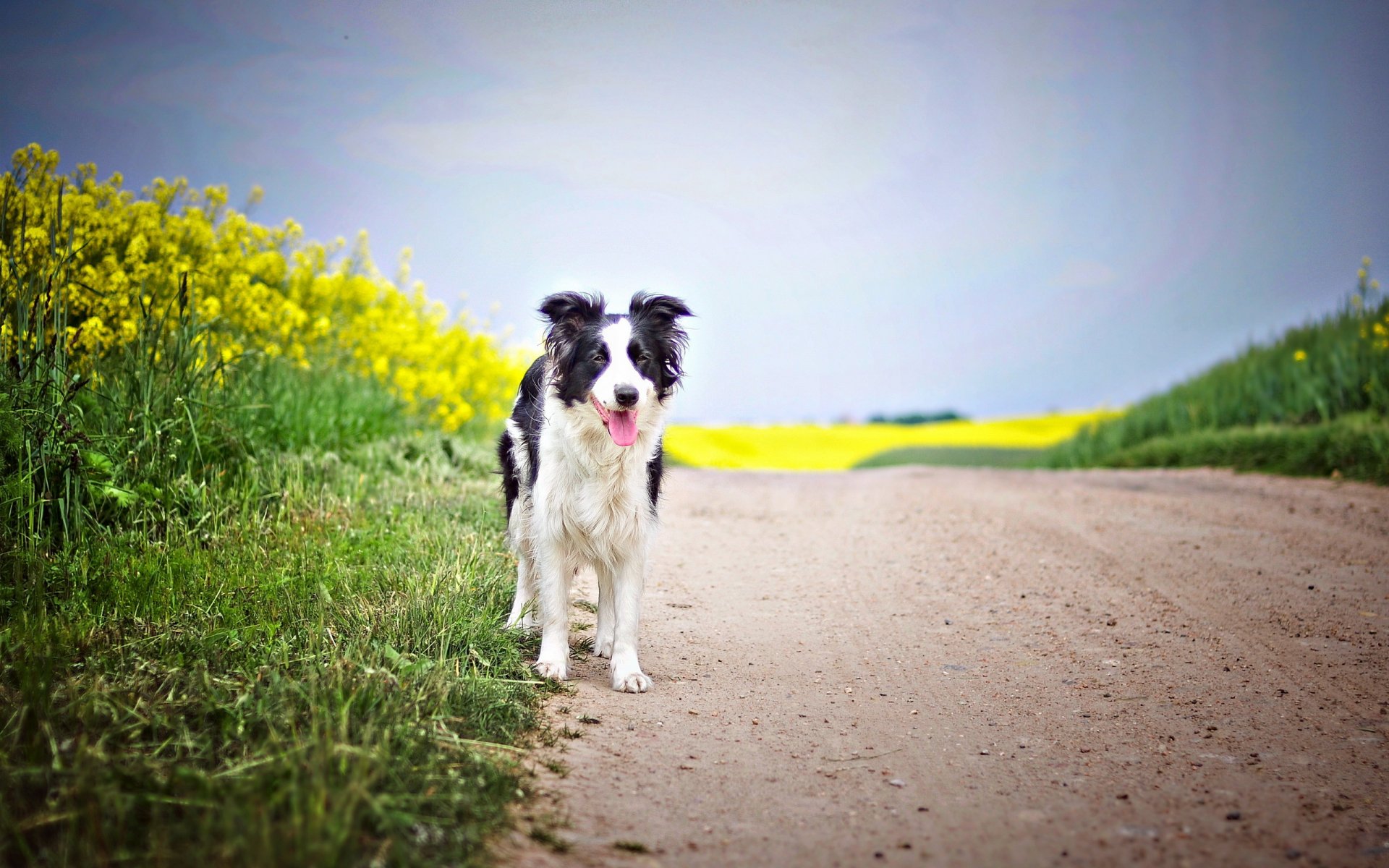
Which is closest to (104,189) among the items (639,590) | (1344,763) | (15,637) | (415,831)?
(15,637)

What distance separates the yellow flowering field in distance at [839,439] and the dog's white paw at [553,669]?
399 inches

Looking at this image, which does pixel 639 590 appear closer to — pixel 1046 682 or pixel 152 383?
pixel 1046 682

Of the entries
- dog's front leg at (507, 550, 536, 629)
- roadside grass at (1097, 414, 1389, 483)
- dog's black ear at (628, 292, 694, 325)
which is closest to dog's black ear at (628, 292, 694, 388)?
dog's black ear at (628, 292, 694, 325)

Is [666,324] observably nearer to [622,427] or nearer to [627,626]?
[622,427]

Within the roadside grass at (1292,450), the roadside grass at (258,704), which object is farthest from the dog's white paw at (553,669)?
the roadside grass at (1292,450)

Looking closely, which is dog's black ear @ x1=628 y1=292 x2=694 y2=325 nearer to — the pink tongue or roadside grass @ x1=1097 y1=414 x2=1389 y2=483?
the pink tongue

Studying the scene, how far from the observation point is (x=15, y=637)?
3279mm

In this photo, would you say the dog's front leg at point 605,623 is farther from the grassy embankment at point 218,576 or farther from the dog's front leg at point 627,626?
the grassy embankment at point 218,576

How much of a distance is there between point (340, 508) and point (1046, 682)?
4325 millimetres

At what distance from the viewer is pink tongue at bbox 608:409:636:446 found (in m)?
3.66

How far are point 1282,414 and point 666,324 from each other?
11072 millimetres

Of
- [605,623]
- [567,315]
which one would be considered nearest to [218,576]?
[605,623]

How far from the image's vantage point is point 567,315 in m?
3.89

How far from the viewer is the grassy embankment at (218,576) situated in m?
2.13
